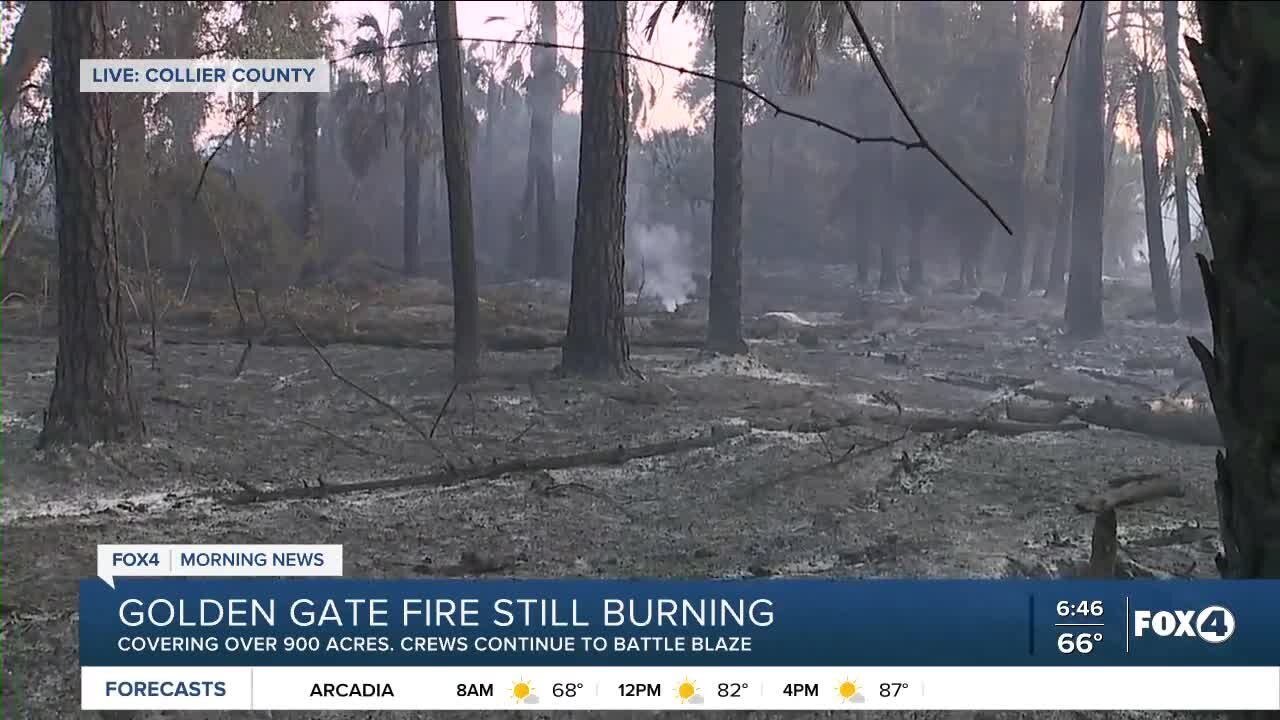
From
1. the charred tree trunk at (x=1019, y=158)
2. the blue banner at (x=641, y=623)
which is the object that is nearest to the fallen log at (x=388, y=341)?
the blue banner at (x=641, y=623)

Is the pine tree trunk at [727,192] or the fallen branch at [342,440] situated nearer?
the fallen branch at [342,440]

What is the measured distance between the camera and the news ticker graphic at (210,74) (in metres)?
5.31

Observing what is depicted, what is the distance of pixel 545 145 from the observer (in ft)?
120

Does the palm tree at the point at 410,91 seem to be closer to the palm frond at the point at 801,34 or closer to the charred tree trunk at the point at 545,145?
the charred tree trunk at the point at 545,145

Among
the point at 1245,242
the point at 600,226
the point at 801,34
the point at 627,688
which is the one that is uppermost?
the point at 801,34

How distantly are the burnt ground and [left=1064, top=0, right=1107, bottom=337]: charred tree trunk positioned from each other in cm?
1093

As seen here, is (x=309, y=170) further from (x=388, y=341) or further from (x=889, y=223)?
(x=889, y=223)

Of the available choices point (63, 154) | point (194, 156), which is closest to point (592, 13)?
point (63, 154)

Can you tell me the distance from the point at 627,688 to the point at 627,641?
12 cm

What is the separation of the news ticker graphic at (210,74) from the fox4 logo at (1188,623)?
313 cm

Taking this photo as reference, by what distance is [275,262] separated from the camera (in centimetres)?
2575

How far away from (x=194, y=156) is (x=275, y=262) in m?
4.79

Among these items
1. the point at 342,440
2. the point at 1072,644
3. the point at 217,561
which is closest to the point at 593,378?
the point at 342,440

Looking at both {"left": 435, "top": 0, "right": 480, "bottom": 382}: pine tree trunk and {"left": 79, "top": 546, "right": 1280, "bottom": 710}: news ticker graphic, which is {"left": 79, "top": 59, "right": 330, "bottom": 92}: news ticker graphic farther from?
{"left": 435, "top": 0, "right": 480, "bottom": 382}: pine tree trunk
